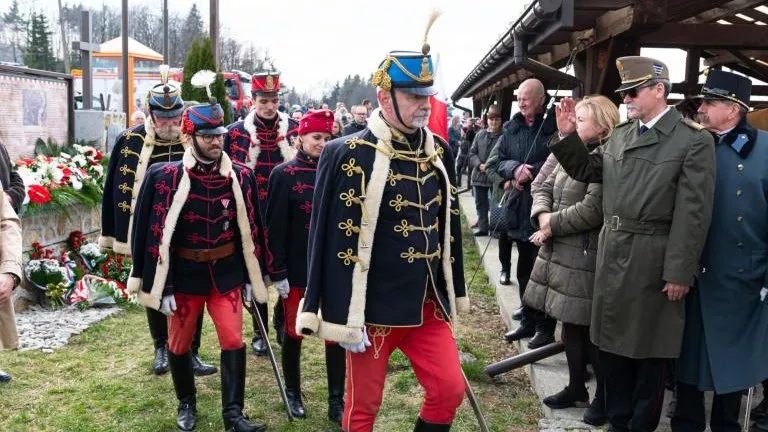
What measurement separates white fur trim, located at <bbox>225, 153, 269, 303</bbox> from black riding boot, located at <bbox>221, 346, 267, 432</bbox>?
403mm

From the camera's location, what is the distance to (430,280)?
11.9 ft

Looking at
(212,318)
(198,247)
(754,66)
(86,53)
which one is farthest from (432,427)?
(86,53)

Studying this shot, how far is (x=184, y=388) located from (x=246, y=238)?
102 centimetres

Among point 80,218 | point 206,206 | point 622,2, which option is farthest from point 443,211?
point 80,218

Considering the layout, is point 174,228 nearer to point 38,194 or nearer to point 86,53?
point 38,194

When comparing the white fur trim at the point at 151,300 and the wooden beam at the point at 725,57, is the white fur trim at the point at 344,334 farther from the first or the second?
A: the wooden beam at the point at 725,57

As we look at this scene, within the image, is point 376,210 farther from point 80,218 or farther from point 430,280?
point 80,218

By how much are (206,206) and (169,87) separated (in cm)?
158

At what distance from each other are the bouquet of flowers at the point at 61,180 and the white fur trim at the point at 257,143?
8.53ft

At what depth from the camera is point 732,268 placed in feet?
13.1

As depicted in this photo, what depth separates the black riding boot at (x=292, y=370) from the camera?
509 centimetres

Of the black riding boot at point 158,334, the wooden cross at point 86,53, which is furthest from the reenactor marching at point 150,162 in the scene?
the wooden cross at point 86,53

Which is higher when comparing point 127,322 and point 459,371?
point 459,371

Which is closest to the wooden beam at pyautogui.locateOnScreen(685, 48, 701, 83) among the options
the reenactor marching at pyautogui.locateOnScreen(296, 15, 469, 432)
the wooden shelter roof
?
the wooden shelter roof
